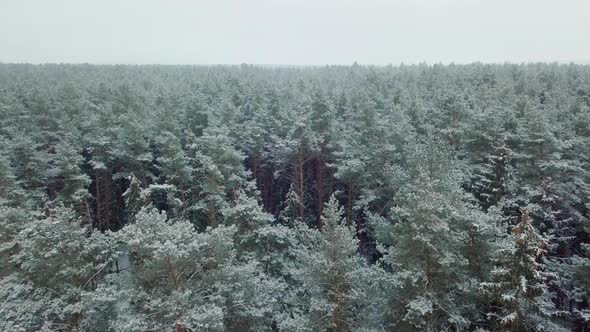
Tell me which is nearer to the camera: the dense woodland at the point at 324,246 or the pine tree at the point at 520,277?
the pine tree at the point at 520,277

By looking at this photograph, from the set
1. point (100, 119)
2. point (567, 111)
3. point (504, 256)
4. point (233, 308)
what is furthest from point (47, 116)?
point (567, 111)

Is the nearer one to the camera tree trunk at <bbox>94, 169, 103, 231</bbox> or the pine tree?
the pine tree

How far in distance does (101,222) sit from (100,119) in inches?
360

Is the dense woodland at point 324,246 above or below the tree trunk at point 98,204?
above

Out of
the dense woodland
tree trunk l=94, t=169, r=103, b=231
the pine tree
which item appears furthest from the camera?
tree trunk l=94, t=169, r=103, b=231

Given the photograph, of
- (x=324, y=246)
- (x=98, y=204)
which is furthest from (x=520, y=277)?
(x=98, y=204)

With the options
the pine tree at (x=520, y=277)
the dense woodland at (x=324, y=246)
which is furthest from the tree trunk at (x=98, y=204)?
the pine tree at (x=520, y=277)

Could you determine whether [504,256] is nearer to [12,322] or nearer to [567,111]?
[12,322]

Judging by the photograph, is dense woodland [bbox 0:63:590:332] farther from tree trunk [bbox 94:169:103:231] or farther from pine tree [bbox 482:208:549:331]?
tree trunk [bbox 94:169:103:231]

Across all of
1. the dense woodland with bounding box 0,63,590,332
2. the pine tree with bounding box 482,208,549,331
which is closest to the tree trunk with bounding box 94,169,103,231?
the dense woodland with bounding box 0,63,590,332

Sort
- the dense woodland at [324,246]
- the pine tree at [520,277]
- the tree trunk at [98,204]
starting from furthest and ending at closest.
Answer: the tree trunk at [98,204], the dense woodland at [324,246], the pine tree at [520,277]

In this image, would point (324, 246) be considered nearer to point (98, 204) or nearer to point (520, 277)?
point (520, 277)

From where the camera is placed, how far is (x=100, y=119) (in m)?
35.9

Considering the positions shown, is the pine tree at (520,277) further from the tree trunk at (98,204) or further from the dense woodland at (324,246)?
the tree trunk at (98,204)
